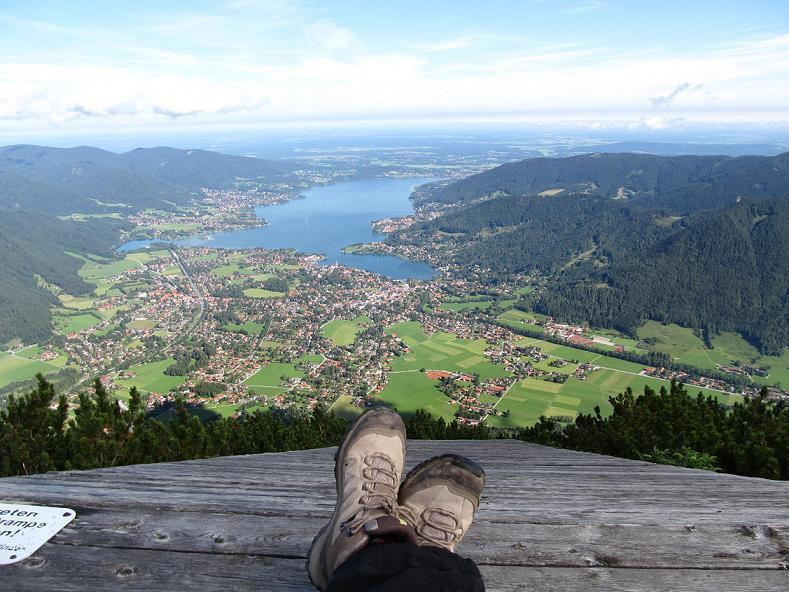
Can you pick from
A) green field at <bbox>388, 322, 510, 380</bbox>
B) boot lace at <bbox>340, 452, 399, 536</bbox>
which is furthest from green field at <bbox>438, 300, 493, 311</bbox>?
boot lace at <bbox>340, 452, 399, 536</bbox>

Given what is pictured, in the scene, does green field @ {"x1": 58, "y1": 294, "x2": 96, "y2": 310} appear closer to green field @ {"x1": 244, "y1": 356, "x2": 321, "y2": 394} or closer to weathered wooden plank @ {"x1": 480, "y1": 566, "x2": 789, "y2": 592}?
green field @ {"x1": 244, "y1": 356, "x2": 321, "y2": 394}

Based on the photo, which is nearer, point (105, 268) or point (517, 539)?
point (517, 539)

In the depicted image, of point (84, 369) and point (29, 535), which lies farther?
point (84, 369)

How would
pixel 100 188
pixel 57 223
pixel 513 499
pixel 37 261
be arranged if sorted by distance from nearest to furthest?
pixel 513 499, pixel 37 261, pixel 57 223, pixel 100 188

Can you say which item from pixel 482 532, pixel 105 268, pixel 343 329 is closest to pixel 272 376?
pixel 343 329

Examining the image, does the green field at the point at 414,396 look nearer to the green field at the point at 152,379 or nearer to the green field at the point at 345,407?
the green field at the point at 345,407

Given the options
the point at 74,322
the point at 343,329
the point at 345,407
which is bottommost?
the point at 74,322

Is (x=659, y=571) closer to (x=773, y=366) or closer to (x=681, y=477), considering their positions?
(x=681, y=477)

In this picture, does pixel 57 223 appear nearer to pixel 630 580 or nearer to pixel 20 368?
pixel 20 368

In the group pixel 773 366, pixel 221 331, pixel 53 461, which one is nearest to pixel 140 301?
pixel 221 331
